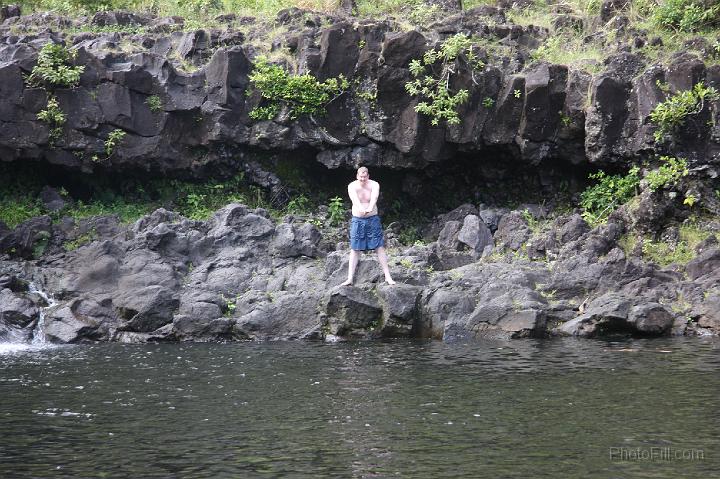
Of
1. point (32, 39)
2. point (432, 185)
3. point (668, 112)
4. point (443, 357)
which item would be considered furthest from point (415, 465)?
point (32, 39)

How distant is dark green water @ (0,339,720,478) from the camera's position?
7.72 metres

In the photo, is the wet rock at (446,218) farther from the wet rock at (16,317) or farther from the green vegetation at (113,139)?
the wet rock at (16,317)

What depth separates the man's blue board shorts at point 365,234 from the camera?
1578 centimetres

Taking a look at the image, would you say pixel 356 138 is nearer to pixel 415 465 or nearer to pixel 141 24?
pixel 141 24

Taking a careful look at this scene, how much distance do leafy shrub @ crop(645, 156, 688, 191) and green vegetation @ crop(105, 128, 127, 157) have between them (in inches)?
475

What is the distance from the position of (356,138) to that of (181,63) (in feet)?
15.6

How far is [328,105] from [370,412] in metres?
12.3

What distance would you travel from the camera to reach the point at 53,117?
19.6 metres

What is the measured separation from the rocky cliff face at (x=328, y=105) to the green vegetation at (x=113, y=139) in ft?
0.48

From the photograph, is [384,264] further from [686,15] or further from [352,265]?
[686,15]

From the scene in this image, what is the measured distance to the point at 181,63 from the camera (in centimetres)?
2112

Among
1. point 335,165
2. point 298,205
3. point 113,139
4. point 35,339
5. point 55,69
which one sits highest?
point 55,69

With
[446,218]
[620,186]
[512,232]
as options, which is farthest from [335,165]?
[620,186]

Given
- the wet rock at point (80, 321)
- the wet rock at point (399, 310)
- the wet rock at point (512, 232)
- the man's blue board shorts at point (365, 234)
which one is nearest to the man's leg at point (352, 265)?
the man's blue board shorts at point (365, 234)
